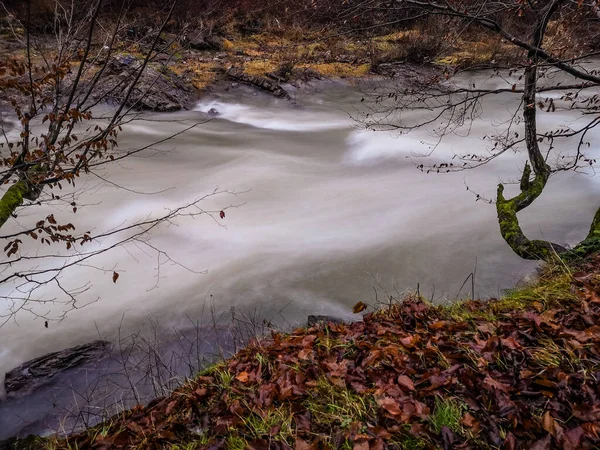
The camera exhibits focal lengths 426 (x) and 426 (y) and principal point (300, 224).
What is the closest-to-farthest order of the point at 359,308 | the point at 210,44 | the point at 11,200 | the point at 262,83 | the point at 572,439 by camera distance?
the point at 572,439, the point at 11,200, the point at 359,308, the point at 262,83, the point at 210,44

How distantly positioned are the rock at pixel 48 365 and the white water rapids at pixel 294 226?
13.2 inches

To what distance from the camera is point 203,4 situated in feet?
48.4

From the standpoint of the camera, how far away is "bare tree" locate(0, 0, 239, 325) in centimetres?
294

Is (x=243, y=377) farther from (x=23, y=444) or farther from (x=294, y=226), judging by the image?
(x=294, y=226)

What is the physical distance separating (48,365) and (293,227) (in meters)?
4.17

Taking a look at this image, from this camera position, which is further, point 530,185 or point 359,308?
point 530,185

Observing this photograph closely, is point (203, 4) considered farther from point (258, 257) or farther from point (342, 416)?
point (342, 416)

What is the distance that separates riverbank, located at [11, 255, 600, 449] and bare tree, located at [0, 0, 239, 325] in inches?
50.4

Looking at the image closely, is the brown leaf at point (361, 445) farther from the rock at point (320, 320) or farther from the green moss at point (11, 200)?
the green moss at point (11, 200)

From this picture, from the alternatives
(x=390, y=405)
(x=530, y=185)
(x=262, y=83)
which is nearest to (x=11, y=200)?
(x=390, y=405)

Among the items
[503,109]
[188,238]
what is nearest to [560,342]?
[188,238]

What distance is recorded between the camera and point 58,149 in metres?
3.10

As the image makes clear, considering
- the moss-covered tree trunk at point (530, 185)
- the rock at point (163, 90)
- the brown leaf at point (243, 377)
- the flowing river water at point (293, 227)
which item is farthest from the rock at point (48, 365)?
the rock at point (163, 90)

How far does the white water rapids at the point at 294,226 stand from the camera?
5.54 meters
